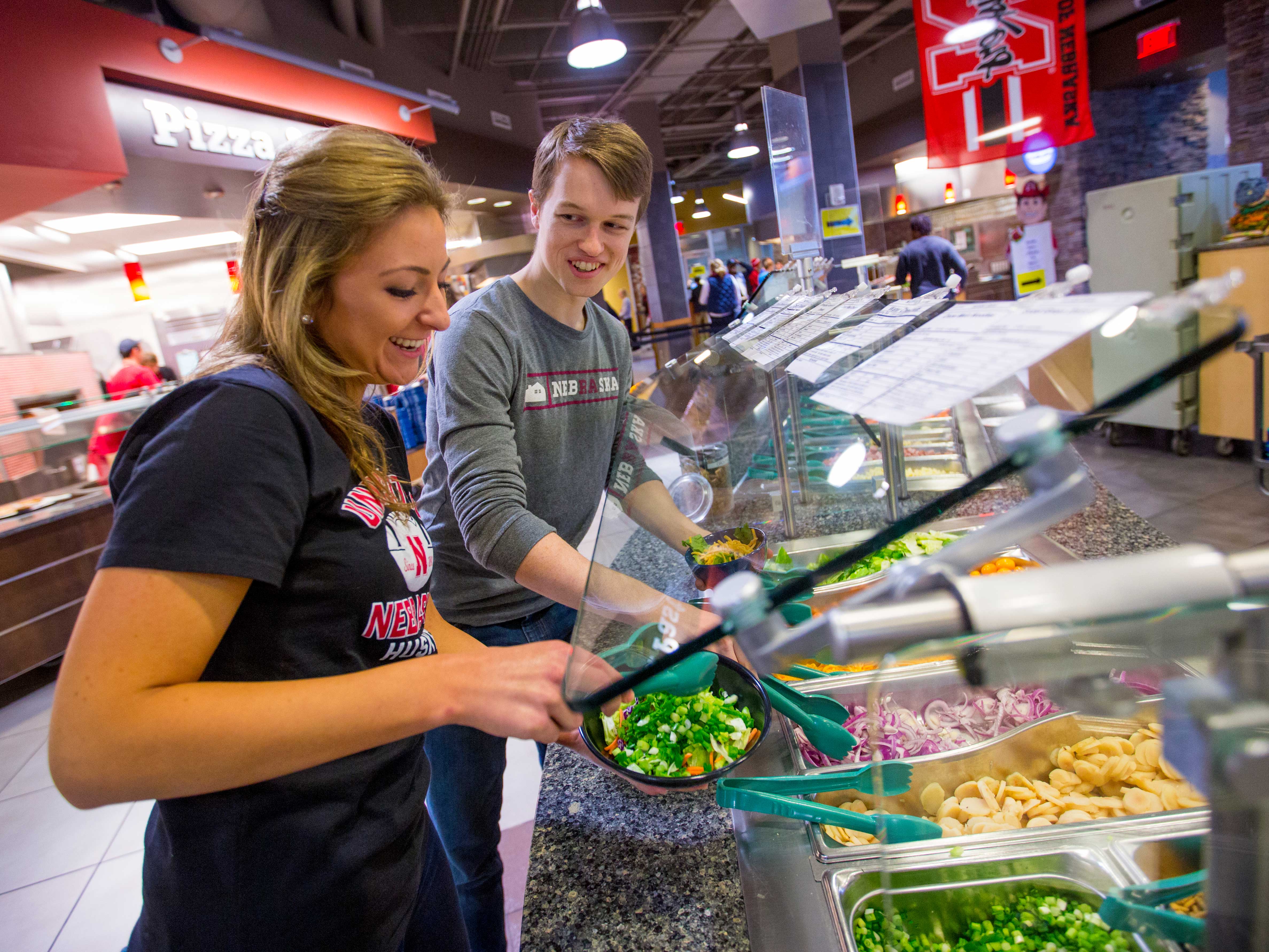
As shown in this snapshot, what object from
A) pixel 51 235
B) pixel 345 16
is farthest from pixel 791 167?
pixel 51 235

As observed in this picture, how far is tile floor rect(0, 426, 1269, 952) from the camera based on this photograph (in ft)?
7.27

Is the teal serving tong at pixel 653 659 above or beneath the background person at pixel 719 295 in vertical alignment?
beneath

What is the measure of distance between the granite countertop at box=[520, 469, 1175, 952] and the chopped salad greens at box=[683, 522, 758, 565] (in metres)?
0.04

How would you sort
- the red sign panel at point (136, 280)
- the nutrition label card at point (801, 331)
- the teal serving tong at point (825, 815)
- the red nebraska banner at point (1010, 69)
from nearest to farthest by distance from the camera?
1. the teal serving tong at point (825, 815)
2. the nutrition label card at point (801, 331)
3. the red nebraska banner at point (1010, 69)
4. the red sign panel at point (136, 280)

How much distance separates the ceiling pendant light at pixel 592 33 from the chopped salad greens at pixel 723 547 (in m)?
4.85

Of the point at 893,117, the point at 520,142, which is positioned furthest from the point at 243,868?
the point at 893,117

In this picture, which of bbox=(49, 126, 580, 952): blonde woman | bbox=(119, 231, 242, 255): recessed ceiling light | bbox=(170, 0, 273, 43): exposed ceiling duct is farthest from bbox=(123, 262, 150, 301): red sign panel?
bbox=(49, 126, 580, 952): blonde woman

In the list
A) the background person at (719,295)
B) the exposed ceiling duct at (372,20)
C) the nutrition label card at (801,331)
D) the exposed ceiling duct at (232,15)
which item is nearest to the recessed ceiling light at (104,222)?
the exposed ceiling duct at (232,15)

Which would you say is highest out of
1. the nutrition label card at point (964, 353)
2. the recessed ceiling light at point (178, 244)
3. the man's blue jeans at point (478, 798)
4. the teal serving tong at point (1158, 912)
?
the recessed ceiling light at point (178, 244)

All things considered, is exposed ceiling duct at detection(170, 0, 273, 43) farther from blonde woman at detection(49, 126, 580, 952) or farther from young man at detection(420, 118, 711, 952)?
blonde woman at detection(49, 126, 580, 952)

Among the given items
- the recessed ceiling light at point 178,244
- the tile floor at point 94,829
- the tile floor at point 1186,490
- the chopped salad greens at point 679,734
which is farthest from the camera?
the recessed ceiling light at point 178,244

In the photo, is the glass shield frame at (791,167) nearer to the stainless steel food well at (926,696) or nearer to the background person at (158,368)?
the stainless steel food well at (926,696)

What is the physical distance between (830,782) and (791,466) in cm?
98

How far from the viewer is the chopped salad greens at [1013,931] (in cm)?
77
